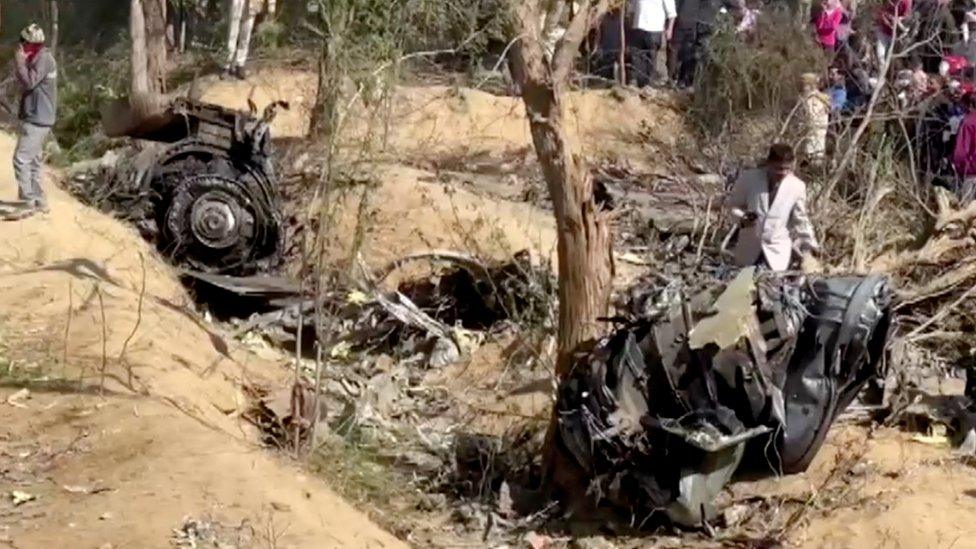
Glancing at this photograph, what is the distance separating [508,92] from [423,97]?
136 centimetres

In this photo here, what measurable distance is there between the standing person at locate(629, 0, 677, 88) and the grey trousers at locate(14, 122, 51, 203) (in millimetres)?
7295

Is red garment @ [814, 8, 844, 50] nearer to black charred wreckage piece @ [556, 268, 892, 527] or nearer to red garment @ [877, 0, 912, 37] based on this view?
red garment @ [877, 0, 912, 37]

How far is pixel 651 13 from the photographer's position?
17094 mm

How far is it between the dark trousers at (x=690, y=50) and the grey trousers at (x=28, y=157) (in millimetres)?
7627

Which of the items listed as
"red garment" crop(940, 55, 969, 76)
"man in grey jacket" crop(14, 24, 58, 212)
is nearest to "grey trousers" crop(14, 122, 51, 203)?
"man in grey jacket" crop(14, 24, 58, 212)

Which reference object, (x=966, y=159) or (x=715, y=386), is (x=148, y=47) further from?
(x=715, y=386)

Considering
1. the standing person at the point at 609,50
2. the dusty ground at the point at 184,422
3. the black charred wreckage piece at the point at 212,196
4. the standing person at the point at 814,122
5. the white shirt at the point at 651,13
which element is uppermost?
the white shirt at the point at 651,13

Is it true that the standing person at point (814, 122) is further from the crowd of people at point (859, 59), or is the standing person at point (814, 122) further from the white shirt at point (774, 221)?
the white shirt at point (774, 221)

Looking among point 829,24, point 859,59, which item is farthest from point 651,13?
point 859,59

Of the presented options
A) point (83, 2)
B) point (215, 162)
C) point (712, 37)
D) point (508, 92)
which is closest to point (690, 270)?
point (215, 162)

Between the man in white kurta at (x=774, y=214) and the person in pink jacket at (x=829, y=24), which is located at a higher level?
the person in pink jacket at (x=829, y=24)

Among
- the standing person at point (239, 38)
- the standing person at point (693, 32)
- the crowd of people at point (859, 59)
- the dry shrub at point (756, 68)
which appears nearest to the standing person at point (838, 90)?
the crowd of people at point (859, 59)

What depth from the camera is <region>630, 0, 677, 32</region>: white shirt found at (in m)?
17.1

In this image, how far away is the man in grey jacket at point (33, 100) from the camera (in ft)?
38.3
